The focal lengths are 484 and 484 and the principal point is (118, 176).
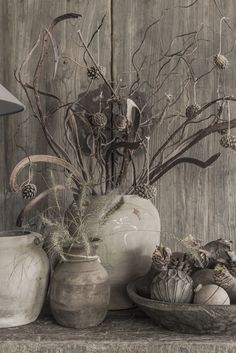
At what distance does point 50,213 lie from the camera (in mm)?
1230

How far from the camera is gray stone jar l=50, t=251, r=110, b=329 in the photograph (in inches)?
36.1

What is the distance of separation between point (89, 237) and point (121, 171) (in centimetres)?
22

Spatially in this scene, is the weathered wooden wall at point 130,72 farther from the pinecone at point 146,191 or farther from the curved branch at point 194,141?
the pinecone at point 146,191

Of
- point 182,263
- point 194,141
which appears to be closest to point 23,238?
point 182,263

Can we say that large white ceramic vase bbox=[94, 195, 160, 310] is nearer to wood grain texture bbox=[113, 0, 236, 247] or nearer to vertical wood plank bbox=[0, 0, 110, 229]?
wood grain texture bbox=[113, 0, 236, 247]

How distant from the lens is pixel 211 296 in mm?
877

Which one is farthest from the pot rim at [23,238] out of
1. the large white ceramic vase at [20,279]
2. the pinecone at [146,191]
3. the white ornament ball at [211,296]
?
the white ornament ball at [211,296]

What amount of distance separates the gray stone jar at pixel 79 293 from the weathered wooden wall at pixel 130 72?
0.34m

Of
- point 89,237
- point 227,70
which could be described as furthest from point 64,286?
point 227,70

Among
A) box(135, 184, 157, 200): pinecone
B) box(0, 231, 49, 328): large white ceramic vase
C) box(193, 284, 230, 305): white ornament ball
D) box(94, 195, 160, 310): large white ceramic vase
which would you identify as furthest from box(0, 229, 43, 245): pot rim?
box(193, 284, 230, 305): white ornament ball

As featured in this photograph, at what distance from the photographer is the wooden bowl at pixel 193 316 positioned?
84 cm

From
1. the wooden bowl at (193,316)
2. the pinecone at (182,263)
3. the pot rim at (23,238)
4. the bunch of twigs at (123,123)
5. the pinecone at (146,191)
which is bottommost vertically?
the wooden bowl at (193,316)

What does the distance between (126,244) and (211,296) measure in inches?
8.8

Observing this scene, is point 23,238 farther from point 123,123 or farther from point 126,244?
point 123,123
